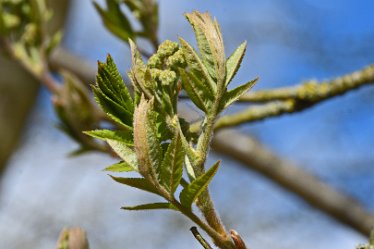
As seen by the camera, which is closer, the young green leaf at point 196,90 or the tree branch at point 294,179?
the young green leaf at point 196,90

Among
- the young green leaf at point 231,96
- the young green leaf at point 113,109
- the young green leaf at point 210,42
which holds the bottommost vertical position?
the young green leaf at point 113,109

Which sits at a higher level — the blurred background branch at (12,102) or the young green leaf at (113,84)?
the blurred background branch at (12,102)

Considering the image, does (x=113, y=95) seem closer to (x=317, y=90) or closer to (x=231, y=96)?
(x=231, y=96)

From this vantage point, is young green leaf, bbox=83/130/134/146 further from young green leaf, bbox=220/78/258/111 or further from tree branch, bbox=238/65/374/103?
tree branch, bbox=238/65/374/103

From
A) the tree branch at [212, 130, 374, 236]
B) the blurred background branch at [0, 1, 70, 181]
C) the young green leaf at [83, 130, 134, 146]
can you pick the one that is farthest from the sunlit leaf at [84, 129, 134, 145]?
the blurred background branch at [0, 1, 70, 181]

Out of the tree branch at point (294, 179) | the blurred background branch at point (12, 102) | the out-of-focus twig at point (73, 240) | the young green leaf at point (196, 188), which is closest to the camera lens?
the young green leaf at point (196, 188)

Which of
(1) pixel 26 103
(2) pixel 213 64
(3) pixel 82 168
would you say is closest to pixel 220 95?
(2) pixel 213 64

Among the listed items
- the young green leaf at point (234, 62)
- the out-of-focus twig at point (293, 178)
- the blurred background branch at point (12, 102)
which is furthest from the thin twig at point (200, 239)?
the blurred background branch at point (12, 102)

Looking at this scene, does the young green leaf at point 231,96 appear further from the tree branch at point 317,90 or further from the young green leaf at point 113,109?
the tree branch at point 317,90
